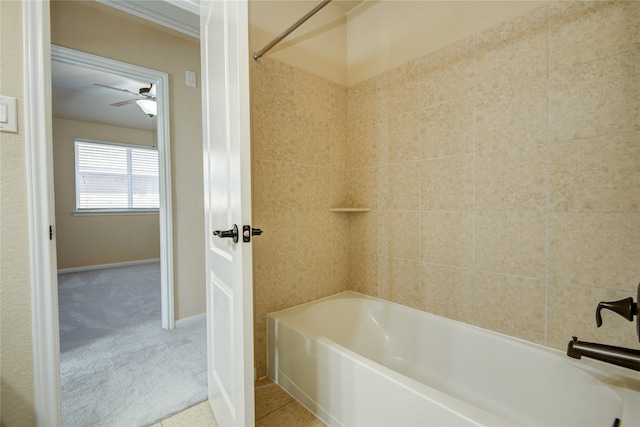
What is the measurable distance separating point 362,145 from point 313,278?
1028 millimetres

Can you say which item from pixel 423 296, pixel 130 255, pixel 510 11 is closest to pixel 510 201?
pixel 423 296

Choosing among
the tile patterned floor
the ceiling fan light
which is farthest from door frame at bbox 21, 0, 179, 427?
the ceiling fan light

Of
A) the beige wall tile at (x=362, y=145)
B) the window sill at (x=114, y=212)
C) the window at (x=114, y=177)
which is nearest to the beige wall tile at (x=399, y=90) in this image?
the beige wall tile at (x=362, y=145)

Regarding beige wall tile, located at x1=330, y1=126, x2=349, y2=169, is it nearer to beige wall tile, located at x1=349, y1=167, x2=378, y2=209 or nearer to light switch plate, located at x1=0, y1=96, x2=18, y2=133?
beige wall tile, located at x1=349, y1=167, x2=378, y2=209

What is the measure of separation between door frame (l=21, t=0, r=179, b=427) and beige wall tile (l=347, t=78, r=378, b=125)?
1680 millimetres

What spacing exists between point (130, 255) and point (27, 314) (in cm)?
464

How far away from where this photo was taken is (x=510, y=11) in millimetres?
1366

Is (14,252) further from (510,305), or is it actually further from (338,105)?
(510,305)

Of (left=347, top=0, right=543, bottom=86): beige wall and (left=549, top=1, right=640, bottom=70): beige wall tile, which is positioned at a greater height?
(left=347, top=0, right=543, bottom=86): beige wall

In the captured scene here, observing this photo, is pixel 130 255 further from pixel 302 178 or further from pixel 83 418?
pixel 302 178

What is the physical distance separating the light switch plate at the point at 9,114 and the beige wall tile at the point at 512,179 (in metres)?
2.03

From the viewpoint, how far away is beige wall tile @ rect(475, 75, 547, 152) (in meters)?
1.29

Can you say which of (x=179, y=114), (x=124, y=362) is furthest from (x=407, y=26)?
(x=124, y=362)

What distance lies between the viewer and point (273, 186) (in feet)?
5.80
